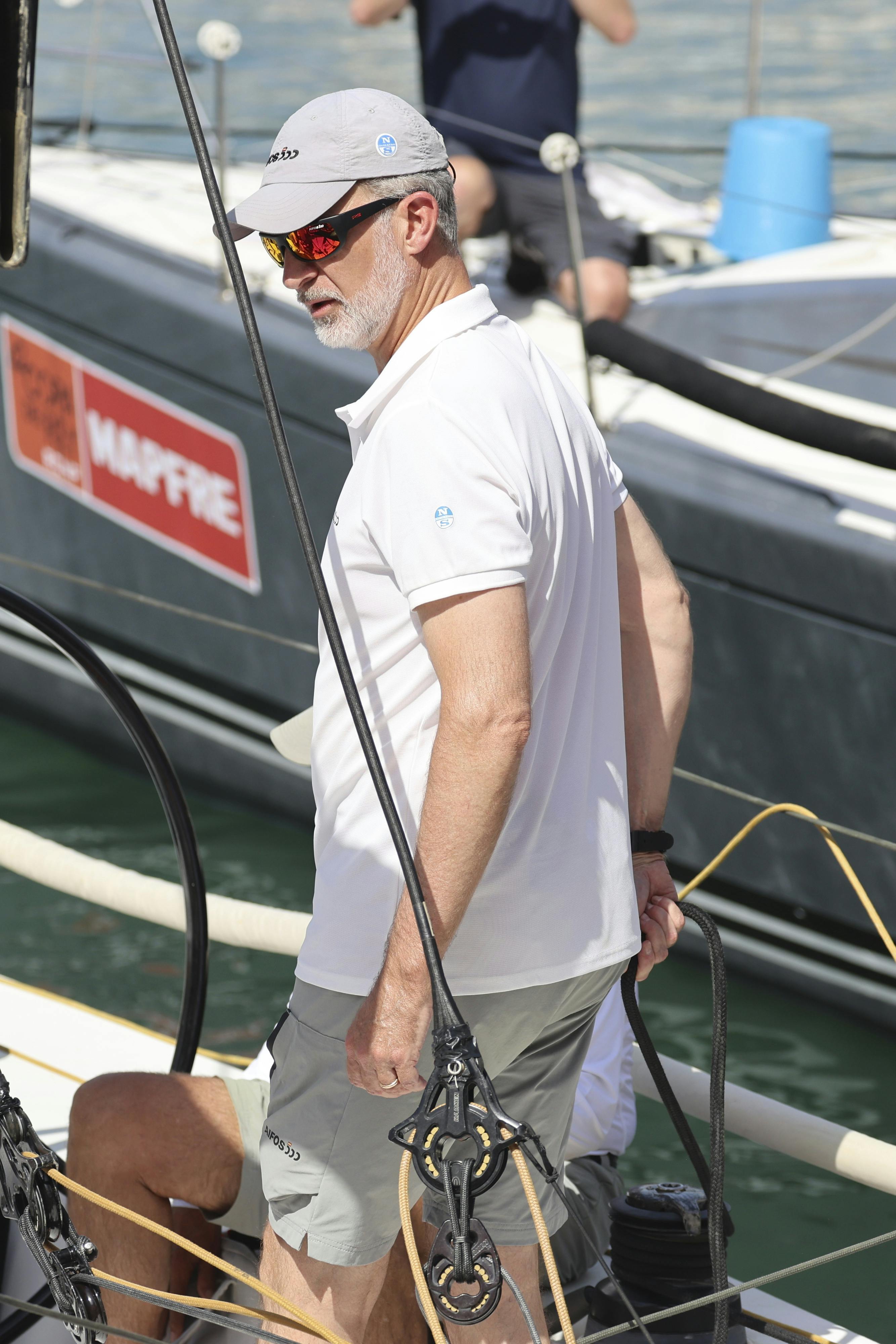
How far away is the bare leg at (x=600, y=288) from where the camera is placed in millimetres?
4418

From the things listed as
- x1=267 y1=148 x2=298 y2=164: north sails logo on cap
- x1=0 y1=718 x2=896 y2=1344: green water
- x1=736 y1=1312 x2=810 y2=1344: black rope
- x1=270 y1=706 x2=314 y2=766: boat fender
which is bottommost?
x1=0 y1=718 x2=896 y2=1344: green water

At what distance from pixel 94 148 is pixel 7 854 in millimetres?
3809

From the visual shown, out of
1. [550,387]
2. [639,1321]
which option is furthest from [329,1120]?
[550,387]

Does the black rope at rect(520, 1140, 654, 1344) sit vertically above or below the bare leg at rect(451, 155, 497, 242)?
below

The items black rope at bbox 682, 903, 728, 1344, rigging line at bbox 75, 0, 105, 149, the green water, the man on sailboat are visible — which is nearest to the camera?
the man on sailboat

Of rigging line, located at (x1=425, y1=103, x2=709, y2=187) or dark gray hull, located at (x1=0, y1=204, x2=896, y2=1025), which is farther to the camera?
rigging line, located at (x1=425, y1=103, x2=709, y2=187)

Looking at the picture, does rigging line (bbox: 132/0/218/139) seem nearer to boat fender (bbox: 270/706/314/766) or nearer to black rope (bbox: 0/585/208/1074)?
black rope (bbox: 0/585/208/1074)

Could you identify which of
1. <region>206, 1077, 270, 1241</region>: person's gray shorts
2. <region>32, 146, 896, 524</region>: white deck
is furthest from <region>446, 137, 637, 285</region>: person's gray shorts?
<region>206, 1077, 270, 1241</region>: person's gray shorts

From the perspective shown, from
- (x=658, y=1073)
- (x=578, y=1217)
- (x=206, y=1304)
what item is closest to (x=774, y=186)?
(x=658, y=1073)

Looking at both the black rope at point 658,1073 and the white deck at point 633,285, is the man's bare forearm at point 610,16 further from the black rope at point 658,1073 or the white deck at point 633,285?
the black rope at point 658,1073

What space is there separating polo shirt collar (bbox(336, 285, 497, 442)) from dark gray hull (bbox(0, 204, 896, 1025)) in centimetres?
200

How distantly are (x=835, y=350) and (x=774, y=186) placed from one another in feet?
3.89

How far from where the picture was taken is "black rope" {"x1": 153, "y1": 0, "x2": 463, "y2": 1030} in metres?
1.46

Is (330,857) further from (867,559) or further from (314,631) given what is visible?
(314,631)
